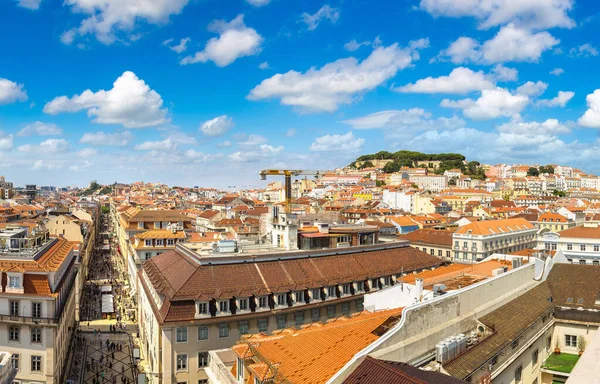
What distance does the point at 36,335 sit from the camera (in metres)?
34.2

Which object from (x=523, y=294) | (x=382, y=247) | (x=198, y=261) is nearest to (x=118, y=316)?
(x=198, y=261)

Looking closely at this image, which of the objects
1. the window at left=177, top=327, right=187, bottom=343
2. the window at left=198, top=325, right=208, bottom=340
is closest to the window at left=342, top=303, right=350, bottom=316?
the window at left=198, top=325, right=208, bottom=340

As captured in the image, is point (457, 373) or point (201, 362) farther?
point (201, 362)

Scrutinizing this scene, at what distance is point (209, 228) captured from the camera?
10744 cm

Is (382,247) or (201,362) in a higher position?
(382,247)

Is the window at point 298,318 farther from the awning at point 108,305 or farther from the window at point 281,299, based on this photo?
the awning at point 108,305

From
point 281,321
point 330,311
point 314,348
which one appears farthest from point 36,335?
point 314,348

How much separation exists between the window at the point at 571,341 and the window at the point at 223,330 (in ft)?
74.7

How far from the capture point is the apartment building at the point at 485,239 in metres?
76.9

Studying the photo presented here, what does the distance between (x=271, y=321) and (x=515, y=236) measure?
63.9 metres

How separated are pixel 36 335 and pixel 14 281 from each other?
162 inches

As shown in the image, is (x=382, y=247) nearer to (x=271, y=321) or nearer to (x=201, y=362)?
(x=271, y=321)

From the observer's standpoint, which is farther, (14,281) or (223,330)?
(14,281)

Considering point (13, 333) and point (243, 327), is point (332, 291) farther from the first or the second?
point (13, 333)
